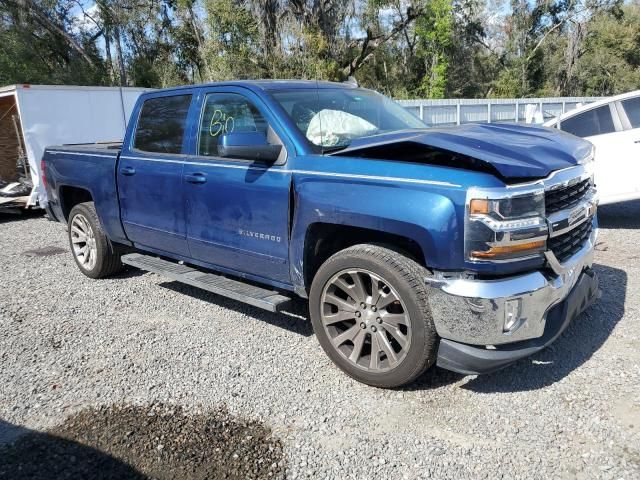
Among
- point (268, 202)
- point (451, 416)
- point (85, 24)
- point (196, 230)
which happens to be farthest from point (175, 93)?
point (85, 24)

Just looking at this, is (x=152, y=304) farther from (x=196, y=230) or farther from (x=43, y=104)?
(x=43, y=104)

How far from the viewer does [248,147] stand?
3.69 m

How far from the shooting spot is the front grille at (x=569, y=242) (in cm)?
329

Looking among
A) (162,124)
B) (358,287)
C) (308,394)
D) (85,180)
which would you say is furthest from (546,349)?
(85,180)

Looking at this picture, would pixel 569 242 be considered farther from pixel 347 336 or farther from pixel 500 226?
pixel 347 336

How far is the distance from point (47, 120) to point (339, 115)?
8.65 meters

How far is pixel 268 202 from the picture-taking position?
3.90 meters

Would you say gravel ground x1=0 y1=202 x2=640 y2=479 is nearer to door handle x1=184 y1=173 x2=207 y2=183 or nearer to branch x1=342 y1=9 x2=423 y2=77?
door handle x1=184 y1=173 x2=207 y2=183

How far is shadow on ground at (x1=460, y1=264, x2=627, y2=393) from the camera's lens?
11.7 feet

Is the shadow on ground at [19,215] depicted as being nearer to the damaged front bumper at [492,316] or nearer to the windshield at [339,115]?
the windshield at [339,115]

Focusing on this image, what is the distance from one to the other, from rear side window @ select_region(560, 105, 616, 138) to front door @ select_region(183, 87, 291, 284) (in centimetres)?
560

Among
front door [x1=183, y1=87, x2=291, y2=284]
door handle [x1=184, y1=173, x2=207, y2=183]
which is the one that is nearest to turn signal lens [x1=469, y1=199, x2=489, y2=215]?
front door [x1=183, y1=87, x2=291, y2=284]

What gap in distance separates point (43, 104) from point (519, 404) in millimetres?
10544

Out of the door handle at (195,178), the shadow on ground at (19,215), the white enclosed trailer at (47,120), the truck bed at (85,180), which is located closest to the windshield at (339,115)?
the door handle at (195,178)
